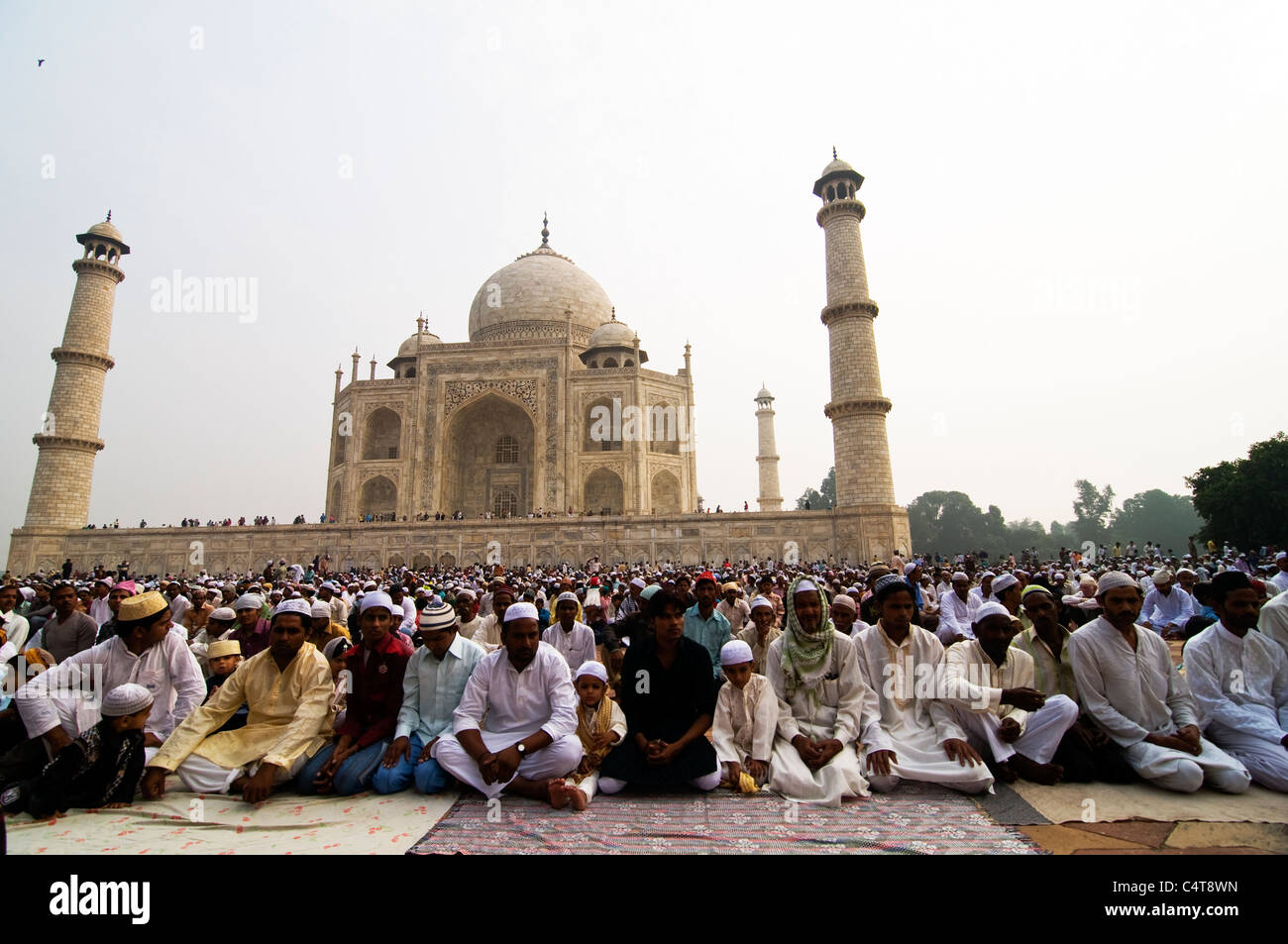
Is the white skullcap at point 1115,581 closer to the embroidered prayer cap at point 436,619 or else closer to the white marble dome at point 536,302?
the embroidered prayer cap at point 436,619

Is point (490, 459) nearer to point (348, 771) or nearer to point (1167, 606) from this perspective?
point (1167, 606)

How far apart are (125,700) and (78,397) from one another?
24406mm

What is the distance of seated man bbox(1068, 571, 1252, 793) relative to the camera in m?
3.13

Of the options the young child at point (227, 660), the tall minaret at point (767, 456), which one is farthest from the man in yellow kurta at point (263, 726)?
the tall minaret at point (767, 456)

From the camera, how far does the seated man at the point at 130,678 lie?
3.26 metres

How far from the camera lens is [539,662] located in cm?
344

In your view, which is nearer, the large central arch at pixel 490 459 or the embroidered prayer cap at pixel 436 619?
the embroidered prayer cap at pixel 436 619

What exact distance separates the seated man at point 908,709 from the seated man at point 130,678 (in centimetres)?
352

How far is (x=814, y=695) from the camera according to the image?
141 inches

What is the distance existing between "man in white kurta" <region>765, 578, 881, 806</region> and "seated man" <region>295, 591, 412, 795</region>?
1965mm

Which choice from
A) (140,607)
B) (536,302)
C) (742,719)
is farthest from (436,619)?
(536,302)

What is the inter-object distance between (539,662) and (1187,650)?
3.36 m
